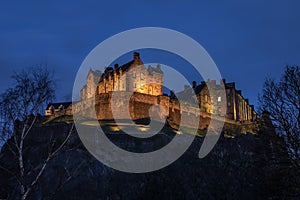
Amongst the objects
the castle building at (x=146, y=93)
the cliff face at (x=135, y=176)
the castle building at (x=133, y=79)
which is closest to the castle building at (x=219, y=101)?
the castle building at (x=146, y=93)

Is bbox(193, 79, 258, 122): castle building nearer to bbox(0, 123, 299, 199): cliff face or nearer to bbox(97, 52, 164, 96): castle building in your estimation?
bbox(97, 52, 164, 96): castle building

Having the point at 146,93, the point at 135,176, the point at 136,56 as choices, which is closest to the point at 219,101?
the point at 146,93

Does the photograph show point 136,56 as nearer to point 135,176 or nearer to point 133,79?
point 133,79

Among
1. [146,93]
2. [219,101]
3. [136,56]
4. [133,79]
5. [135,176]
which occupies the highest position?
[136,56]

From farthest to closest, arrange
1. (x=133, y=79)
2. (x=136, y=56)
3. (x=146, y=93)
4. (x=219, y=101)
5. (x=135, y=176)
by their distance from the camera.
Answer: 1. (x=219, y=101)
2. (x=136, y=56)
3. (x=146, y=93)
4. (x=133, y=79)
5. (x=135, y=176)

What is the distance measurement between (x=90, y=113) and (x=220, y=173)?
3611 cm

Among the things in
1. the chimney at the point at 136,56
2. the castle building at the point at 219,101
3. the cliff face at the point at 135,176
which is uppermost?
the chimney at the point at 136,56

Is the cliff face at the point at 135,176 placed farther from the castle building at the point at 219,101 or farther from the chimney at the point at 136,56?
the castle building at the point at 219,101

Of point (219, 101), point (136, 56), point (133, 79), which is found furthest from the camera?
point (219, 101)

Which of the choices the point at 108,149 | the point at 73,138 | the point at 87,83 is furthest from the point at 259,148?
the point at 87,83

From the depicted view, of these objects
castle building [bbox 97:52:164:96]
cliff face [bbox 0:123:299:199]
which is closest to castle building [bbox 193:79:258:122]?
castle building [bbox 97:52:164:96]

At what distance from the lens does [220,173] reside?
43.1 meters

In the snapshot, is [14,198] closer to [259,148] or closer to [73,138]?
[73,138]

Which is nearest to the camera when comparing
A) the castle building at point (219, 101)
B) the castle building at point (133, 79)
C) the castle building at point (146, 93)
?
the castle building at point (146, 93)
